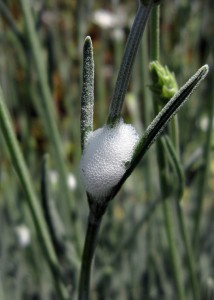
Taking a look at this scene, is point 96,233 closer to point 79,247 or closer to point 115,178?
point 115,178

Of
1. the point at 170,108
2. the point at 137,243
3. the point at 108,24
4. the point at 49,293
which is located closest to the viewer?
the point at 170,108

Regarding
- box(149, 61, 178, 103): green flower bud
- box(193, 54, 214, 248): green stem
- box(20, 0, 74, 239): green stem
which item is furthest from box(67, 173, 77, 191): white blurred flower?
box(149, 61, 178, 103): green flower bud

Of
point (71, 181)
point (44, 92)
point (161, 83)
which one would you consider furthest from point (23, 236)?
point (161, 83)

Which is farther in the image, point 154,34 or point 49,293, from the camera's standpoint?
point 49,293

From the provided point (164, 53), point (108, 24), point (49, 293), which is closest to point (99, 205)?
point (49, 293)

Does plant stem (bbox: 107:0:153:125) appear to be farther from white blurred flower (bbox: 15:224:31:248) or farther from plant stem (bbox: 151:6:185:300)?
white blurred flower (bbox: 15:224:31:248)

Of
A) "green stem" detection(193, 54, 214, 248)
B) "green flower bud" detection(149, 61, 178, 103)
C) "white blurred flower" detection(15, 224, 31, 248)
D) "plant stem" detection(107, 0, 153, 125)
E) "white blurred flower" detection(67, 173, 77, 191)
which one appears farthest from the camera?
"white blurred flower" detection(15, 224, 31, 248)

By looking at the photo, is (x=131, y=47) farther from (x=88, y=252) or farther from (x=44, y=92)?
(x=44, y=92)
